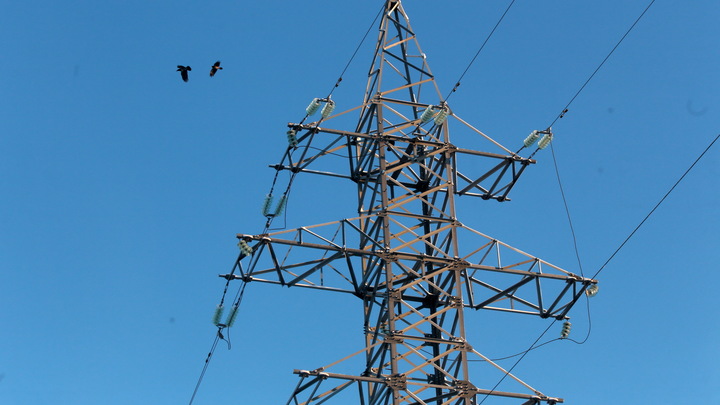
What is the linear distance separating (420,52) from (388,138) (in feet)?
11.4

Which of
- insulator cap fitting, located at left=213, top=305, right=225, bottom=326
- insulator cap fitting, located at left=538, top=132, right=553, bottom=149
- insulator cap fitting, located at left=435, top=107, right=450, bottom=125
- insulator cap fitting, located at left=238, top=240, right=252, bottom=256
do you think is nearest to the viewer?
insulator cap fitting, located at left=238, top=240, right=252, bottom=256

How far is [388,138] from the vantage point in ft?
111

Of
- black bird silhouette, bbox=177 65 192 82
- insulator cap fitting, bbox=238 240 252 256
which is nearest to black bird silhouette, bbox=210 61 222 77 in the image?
black bird silhouette, bbox=177 65 192 82

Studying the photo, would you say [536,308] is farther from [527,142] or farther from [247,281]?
[247,281]

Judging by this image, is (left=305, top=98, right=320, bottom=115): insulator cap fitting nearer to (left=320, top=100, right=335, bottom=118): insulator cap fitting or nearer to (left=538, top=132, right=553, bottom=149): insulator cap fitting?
(left=320, top=100, right=335, bottom=118): insulator cap fitting

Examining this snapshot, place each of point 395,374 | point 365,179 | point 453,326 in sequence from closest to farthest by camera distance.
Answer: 1. point 395,374
2. point 453,326
3. point 365,179

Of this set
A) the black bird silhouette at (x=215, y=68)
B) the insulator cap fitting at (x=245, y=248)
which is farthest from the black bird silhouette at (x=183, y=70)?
the insulator cap fitting at (x=245, y=248)

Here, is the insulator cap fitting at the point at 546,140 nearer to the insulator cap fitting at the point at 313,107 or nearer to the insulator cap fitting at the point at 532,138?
the insulator cap fitting at the point at 532,138

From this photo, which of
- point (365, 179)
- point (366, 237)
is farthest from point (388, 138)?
point (366, 237)

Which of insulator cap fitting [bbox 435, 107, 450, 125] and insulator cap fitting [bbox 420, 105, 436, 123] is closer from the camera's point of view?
insulator cap fitting [bbox 420, 105, 436, 123]

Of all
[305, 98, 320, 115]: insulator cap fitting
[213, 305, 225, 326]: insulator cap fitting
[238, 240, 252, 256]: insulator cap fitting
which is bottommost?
[213, 305, 225, 326]: insulator cap fitting

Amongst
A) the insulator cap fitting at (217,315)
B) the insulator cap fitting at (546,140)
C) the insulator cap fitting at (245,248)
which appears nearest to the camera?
the insulator cap fitting at (245,248)

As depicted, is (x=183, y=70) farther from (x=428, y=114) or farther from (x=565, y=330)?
(x=565, y=330)

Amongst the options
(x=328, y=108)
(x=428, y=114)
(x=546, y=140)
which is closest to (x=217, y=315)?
(x=328, y=108)
